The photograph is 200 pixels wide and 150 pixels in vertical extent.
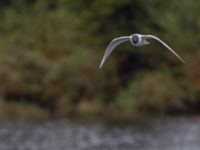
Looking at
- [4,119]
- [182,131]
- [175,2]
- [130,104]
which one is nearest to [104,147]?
[182,131]

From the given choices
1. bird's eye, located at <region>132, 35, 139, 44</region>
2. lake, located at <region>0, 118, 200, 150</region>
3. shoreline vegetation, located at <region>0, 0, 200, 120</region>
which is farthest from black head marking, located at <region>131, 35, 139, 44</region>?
shoreline vegetation, located at <region>0, 0, 200, 120</region>

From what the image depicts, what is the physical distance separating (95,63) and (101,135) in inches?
565

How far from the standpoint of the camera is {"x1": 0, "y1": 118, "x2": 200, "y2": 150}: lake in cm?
3703

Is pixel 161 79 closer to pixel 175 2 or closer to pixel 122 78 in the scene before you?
pixel 122 78

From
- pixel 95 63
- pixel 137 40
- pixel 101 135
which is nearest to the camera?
pixel 137 40

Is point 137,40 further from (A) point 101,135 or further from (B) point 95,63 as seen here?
(B) point 95,63

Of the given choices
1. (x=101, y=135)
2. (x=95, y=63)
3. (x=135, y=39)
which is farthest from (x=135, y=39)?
(x=95, y=63)

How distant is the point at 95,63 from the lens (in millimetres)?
54312

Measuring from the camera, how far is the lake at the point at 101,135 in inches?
1458

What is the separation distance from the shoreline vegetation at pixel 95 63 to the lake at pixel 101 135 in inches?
Answer: 151

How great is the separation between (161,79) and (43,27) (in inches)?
381

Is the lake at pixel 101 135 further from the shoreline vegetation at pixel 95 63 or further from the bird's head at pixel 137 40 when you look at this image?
the bird's head at pixel 137 40

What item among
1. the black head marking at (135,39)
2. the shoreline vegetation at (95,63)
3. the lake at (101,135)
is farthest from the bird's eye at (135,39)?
the shoreline vegetation at (95,63)

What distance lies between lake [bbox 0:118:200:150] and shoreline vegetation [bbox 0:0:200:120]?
3843 mm
